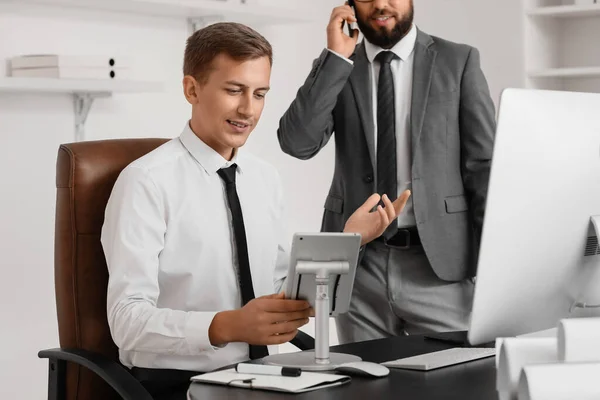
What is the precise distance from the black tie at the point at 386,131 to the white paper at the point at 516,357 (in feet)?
4.09

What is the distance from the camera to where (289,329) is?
5.27 feet

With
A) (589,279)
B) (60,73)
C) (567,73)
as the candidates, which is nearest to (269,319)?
(589,279)

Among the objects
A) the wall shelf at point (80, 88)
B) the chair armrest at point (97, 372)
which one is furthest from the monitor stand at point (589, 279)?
the wall shelf at point (80, 88)

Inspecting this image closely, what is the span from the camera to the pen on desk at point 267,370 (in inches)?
59.9

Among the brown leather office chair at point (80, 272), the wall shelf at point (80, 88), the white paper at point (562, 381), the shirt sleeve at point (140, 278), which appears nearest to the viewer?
the white paper at point (562, 381)

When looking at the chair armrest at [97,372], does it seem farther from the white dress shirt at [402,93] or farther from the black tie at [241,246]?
the white dress shirt at [402,93]

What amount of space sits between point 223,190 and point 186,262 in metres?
0.19

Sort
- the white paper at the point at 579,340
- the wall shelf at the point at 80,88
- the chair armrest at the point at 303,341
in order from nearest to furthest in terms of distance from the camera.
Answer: the white paper at the point at 579,340 < the chair armrest at the point at 303,341 < the wall shelf at the point at 80,88

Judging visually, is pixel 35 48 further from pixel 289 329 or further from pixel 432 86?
pixel 289 329

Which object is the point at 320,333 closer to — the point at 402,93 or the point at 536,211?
the point at 536,211

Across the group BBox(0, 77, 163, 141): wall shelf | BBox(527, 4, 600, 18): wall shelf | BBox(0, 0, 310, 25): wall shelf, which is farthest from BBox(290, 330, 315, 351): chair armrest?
BBox(527, 4, 600, 18): wall shelf

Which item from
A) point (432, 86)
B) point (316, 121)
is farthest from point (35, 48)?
point (432, 86)

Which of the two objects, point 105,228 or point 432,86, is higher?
point 432,86

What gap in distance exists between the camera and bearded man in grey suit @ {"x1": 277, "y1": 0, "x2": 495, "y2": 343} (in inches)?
88.3
